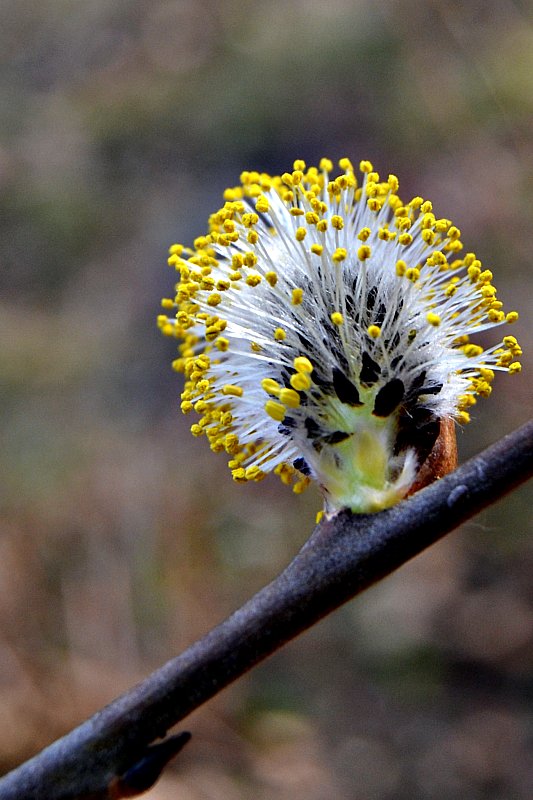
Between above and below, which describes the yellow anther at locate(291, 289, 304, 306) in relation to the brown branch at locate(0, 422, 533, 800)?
above

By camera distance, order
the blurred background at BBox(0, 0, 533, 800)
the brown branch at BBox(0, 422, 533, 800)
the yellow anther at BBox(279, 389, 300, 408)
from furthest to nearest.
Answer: the blurred background at BBox(0, 0, 533, 800)
the yellow anther at BBox(279, 389, 300, 408)
the brown branch at BBox(0, 422, 533, 800)

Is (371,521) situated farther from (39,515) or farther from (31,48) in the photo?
(31,48)

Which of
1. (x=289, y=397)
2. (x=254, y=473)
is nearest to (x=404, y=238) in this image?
(x=289, y=397)

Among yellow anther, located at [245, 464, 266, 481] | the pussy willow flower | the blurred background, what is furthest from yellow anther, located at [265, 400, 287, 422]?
the blurred background

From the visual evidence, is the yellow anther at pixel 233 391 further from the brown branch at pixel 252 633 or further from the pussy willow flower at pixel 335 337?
the brown branch at pixel 252 633

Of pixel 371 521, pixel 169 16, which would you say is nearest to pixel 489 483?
pixel 371 521

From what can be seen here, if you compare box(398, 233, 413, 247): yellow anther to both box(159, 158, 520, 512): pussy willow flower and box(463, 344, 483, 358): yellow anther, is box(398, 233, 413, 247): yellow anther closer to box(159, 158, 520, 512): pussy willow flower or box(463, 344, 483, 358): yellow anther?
box(159, 158, 520, 512): pussy willow flower

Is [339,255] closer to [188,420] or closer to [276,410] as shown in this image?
[276,410]

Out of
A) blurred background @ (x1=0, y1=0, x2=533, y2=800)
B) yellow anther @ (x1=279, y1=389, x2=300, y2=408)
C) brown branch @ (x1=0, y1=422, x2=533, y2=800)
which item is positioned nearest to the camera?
brown branch @ (x1=0, y1=422, x2=533, y2=800)
